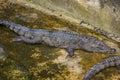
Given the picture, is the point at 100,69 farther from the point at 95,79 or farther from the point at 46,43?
the point at 46,43

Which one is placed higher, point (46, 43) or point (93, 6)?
point (93, 6)

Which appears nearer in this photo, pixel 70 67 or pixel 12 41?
pixel 70 67

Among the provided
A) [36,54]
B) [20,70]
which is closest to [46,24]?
[36,54]

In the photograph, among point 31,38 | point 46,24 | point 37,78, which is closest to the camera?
point 37,78

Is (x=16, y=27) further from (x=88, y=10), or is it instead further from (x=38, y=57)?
(x=88, y=10)

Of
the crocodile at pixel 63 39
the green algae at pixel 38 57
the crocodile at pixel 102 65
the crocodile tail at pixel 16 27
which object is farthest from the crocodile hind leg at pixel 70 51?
the crocodile tail at pixel 16 27

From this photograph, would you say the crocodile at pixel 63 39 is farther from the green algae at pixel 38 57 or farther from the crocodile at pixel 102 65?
the crocodile at pixel 102 65
